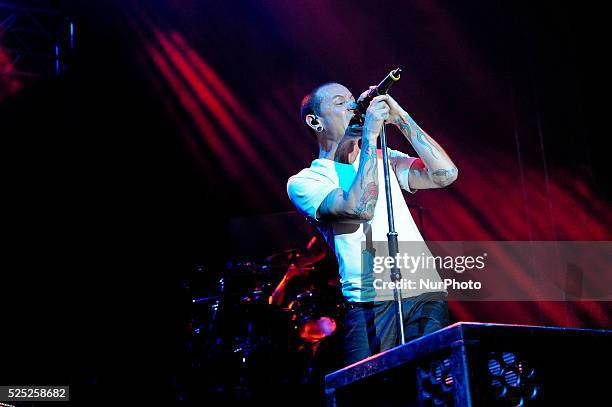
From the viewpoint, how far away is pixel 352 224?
2.52 metres

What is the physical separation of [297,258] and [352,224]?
11.3 ft

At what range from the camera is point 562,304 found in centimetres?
487

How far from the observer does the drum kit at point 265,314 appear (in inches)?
226

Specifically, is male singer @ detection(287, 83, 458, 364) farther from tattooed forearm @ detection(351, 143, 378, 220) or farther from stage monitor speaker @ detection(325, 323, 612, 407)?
stage monitor speaker @ detection(325, 323, 612, 407)

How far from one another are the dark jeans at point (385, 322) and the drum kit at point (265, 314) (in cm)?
334

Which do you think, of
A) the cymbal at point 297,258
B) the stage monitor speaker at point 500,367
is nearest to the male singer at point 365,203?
the stage monitor speaker at point 500,367

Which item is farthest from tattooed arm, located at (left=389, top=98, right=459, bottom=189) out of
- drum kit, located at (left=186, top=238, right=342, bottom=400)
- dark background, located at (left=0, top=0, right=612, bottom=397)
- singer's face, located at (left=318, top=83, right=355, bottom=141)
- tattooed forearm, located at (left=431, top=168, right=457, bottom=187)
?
drum kit, located at (left=186, top=238, right=342, bottom=400)

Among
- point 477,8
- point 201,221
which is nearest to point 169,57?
point 201,221

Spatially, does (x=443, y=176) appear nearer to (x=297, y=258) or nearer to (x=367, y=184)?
(x=367, y=184)

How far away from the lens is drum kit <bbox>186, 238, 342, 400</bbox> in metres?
5.75

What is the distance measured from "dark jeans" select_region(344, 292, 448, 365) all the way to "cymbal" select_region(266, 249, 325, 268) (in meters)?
3.50

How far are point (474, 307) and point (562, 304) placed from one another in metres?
0.78

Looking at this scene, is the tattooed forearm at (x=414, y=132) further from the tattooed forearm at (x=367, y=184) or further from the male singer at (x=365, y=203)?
the tattooed forearm at (x=367, y=184)

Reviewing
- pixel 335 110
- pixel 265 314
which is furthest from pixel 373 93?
pixel 265 314
